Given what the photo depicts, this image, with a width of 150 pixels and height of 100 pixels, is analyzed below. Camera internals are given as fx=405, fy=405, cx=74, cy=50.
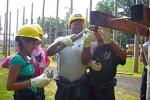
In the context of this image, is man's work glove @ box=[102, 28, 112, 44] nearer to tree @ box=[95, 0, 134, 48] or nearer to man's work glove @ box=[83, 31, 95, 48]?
man's work glove @ box=[83, 31, 95, 48]

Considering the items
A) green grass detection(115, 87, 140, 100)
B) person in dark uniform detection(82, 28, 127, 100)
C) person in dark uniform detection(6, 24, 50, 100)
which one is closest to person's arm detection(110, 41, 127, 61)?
person in dark uniform detection(82, 28, 127, 100)

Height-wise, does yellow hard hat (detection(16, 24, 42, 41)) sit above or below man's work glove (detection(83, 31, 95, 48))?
above

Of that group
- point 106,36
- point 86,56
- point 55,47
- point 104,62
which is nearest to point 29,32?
point 55,47

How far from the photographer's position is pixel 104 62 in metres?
5.15

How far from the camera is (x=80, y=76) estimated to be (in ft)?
16.7

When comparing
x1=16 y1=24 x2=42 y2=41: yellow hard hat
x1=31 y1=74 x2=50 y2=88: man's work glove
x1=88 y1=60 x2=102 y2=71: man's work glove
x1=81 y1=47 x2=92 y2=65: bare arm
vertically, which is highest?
x1=16 y1=24 x2=42 y2=41: yellow hard hat

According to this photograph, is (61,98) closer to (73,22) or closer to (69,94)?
(69,94)

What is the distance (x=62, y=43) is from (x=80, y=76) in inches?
20.9

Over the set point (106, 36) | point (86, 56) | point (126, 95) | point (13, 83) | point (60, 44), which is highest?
point (106, 36)

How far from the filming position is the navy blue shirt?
16.8 ft

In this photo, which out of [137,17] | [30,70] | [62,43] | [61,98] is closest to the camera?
[137,17]

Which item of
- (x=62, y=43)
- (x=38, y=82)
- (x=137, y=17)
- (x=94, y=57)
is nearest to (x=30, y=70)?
(x=38, y=82)

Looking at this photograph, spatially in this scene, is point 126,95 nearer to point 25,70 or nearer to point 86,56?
point 86,56

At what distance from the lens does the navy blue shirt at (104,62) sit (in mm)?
5121
